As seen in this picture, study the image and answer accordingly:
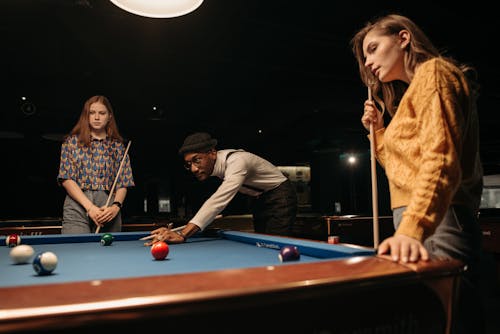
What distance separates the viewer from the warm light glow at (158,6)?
6.93 ft

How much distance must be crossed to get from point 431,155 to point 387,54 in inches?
21.1

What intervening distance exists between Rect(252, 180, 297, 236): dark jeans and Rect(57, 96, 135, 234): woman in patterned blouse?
1073 mm

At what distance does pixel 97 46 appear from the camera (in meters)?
4.61

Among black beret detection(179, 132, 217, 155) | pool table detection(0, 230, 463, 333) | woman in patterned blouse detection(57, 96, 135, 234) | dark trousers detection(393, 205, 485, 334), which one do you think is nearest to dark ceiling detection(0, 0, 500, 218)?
woman in patterned blouse detection(57, 96, 135, 234)

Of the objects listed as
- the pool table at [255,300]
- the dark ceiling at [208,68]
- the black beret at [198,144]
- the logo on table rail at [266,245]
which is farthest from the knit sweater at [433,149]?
the dark ceiling at [208,68]

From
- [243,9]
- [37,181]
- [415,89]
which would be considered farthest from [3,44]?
[37,181]

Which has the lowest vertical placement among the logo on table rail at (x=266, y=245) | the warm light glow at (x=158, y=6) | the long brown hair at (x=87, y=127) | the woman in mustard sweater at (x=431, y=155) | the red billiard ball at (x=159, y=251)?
the logo on table rail at (x=266, y=245)

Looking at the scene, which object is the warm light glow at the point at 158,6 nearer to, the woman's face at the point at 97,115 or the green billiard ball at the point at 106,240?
the woman's face at the point at 97,115

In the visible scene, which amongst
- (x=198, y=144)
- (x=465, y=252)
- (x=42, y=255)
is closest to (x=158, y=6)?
(x=198, y=144)

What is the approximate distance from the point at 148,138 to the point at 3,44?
5.26m

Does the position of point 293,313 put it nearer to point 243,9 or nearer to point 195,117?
point 243,9

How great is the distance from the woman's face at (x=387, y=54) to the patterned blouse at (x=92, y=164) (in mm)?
2115

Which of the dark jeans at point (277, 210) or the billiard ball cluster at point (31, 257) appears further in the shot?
the dark jeans at point (277, 210)

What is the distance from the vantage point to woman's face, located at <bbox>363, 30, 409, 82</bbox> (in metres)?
1.39
